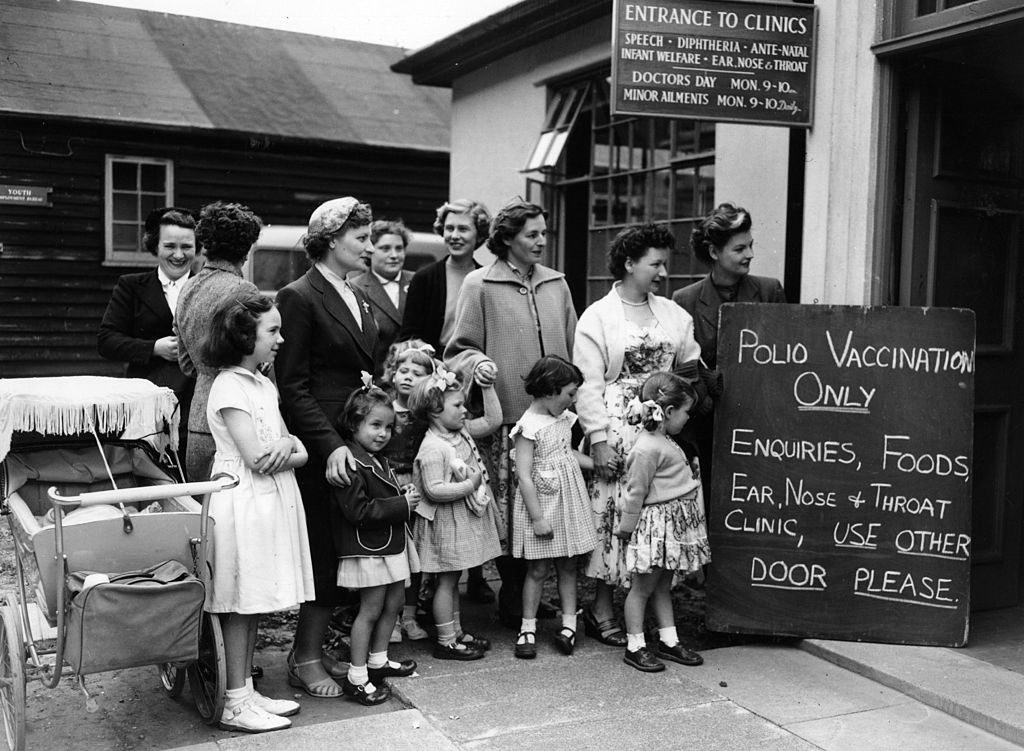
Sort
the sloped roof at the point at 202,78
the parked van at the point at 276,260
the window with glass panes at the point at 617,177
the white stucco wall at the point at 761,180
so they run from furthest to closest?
1. the sloped roof at the point at 202,78
2. the parked van at the point at 276,260
3. the window with glass panes at the point at 617,177
4. the white stucco wall at the point at 761,180

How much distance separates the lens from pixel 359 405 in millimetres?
4066

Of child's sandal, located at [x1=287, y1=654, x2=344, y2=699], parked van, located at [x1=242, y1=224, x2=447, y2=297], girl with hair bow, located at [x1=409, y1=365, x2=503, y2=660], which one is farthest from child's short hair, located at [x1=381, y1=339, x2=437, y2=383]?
parked van, located at [x1=242, y1=224, x2=447, y2=297]

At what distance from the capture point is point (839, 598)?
4.56 meters

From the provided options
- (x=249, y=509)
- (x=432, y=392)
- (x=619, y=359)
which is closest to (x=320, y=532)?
(x=249, y=509)

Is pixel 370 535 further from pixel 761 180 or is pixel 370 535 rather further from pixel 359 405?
pixel 761 180

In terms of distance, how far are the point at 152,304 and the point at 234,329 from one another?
1860mm

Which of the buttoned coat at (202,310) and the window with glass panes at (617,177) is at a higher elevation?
the window with glass panes at (617,177)

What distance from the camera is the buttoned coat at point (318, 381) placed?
402 centimetres

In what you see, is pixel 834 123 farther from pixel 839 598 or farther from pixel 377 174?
pixel 377 174

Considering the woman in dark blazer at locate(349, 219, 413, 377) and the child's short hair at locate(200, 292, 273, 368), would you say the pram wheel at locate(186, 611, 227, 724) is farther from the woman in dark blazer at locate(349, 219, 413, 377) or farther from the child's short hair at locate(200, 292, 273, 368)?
the woman in dark blazer at locate(349, 219, 413, 377)

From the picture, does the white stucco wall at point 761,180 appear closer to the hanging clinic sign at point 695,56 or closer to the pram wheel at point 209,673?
the hanging clinic sign at point 695,56

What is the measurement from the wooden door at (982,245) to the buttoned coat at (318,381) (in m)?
2.65

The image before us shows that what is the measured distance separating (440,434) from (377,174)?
14.6m

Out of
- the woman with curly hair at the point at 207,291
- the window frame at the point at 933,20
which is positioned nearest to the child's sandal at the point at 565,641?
the woman with curly hair at the point at 207,291
